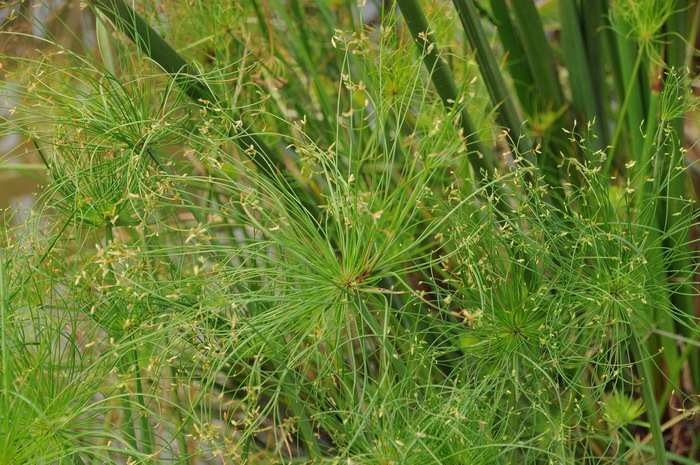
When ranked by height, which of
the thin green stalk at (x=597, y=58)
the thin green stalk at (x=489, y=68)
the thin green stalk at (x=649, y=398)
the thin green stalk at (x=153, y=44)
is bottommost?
the thin green stalk at (x=649, y=398)

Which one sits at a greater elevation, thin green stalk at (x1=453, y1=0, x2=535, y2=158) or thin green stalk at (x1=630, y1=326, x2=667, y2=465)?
thin green stalk at (x1=453, y1=0, x2=535, y2=158)

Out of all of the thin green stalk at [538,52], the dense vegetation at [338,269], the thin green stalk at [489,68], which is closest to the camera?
the dense vegetation at [338,269]

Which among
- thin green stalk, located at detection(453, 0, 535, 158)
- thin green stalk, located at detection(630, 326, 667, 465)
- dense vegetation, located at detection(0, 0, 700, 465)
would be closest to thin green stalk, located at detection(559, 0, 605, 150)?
dense vegetation, located at detection(0, 0, 700, 465)

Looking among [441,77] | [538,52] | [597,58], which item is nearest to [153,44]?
[441,77]

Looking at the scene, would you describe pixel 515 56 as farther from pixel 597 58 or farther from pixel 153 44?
pixel 153 44

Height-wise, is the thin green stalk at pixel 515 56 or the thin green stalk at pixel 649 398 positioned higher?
the thin green stalk at pixel 515 56

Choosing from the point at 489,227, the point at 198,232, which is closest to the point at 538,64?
the point at 489,227

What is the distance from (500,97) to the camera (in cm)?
61

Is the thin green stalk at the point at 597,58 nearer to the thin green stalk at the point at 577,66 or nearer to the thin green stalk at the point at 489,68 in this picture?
the thin green stalk at the point at 577,66

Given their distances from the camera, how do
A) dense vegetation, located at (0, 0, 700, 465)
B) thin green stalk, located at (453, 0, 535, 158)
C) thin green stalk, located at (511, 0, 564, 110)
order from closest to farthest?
dense vegetation, located at (0, 0, 700, 465) → thin green stalk, located at (453, 0, 535, 158) → thin green stalk, located at (511, 0, 564, 110)

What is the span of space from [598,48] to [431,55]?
0.34m

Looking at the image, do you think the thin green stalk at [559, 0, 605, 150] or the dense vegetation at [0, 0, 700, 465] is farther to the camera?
the thin green stalk at [559, 0, 605, 150]

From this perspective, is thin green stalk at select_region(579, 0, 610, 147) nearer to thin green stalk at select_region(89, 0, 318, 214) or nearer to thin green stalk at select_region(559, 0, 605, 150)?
thin green stalk at select_region(559, 0, 605, 150)

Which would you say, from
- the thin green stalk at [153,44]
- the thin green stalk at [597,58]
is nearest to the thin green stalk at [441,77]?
the thin green stalk at [153,44]
